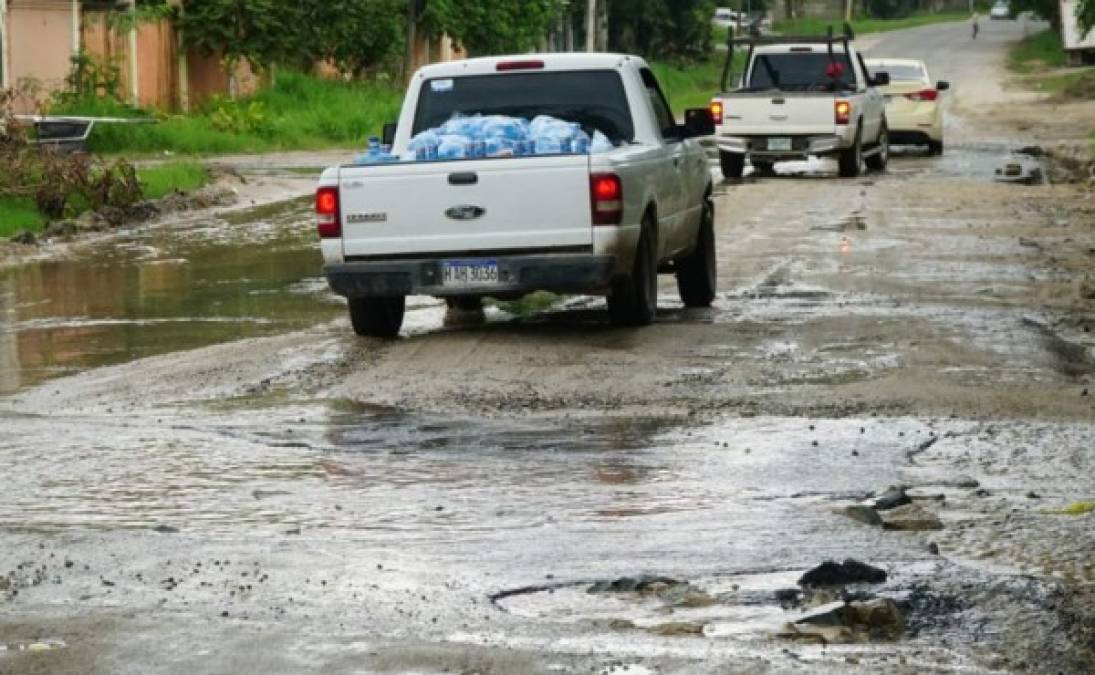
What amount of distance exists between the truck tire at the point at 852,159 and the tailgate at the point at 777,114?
697 millimetres

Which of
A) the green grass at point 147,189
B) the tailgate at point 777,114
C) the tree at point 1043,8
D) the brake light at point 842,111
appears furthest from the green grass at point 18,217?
the tree at point 1043,8

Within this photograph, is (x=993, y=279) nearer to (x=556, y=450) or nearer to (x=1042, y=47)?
(x=556, y=450)

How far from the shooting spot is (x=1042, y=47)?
93688mm

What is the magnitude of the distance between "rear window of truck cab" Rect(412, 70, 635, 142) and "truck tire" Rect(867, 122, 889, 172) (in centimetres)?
1880

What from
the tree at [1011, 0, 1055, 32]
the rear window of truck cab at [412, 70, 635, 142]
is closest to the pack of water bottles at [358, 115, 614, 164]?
the rear window of truck cab at [412, 70, 635, 142]

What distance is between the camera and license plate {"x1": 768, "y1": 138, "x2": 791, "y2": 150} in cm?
3145

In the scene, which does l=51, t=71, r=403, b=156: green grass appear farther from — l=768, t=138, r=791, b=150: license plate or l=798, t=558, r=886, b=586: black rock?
l=798, t=558, r=886, b=586: black rock

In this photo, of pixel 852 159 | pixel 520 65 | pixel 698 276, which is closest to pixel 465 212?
pixel 520 65

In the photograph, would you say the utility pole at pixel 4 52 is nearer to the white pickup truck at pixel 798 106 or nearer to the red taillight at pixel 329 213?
the white pickup truck at pixel 798 106

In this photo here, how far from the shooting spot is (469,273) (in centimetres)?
1412

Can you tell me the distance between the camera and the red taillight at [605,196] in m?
13.9

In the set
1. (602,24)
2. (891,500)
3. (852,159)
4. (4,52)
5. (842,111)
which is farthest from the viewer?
(602,24)

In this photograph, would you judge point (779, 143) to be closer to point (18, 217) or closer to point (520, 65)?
point (18, 217)

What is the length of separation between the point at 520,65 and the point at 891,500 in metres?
7.13
